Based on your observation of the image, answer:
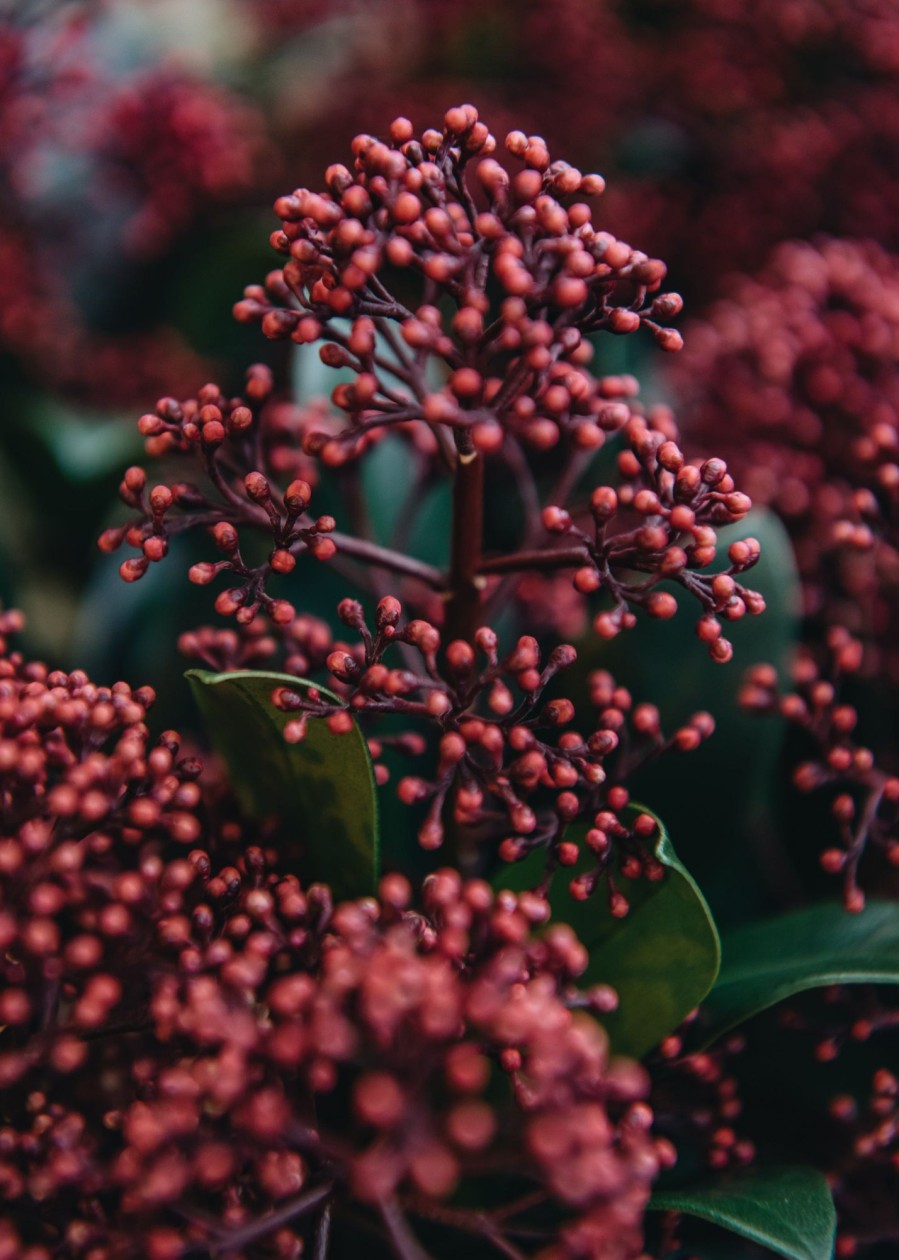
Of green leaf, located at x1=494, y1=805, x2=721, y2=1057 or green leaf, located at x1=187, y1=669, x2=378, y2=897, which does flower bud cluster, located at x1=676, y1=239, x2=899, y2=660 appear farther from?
green leaf, located at x1=187, y1=669, x2=378, y2=897

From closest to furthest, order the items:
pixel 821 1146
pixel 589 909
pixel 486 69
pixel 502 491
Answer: pixel 589 909, pixel 821 1146, pixel 502 491, pixel 486 69

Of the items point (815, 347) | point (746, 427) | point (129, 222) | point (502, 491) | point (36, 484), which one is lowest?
point (36, 484)

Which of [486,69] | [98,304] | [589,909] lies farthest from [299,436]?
[486,69]

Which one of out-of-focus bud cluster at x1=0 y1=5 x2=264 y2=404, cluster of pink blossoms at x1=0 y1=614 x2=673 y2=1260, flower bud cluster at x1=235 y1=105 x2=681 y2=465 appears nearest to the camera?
cluster of pink blossoms at x1=0 y1=614 x2=673 y2=1260

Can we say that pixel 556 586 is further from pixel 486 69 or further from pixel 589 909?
pixel 486 69

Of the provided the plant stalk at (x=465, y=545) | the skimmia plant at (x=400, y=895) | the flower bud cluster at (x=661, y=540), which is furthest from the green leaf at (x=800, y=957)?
the plant stalk at (x=465, y=545)

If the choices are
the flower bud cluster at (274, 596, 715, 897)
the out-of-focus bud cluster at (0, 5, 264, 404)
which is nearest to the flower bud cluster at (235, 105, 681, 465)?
the flower bud cluster at (274, 596, 715, 897)

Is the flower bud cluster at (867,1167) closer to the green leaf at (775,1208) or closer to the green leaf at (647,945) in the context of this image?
the green leaf at (775,1208)

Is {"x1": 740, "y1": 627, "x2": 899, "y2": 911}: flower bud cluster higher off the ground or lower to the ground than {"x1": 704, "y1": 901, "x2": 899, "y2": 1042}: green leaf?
higher
